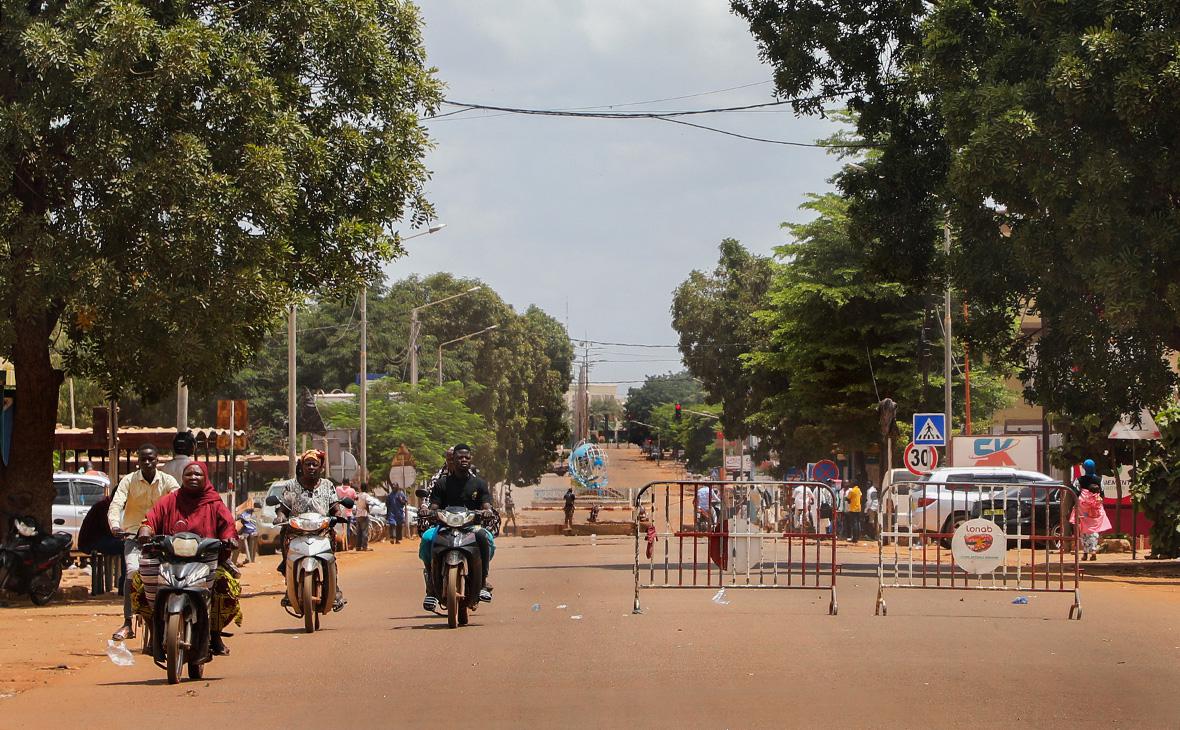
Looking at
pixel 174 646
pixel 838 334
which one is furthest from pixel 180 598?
pixel 838 334

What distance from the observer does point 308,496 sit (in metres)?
14.0

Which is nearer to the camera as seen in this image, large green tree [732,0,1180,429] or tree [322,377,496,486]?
large green tree [732,0,1180,429]

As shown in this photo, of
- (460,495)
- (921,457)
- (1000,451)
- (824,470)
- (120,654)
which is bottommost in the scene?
(120,654)

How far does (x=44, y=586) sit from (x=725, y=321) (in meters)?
52.6

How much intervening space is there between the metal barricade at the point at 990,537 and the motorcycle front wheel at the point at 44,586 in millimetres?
9596

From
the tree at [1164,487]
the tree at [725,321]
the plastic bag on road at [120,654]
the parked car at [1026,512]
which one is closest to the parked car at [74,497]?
the plastic bag on road at [120,654]

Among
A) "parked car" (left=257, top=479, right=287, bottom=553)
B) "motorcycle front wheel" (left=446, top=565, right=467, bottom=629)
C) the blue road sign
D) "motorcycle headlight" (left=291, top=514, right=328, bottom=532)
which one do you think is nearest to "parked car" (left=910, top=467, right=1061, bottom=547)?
"motorcycle front wheel" (left=446, top=565, right=467, bottom=629)

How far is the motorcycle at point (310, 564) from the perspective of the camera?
544 inches

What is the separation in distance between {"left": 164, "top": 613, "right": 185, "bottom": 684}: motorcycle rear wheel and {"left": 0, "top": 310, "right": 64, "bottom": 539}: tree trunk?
917 cm

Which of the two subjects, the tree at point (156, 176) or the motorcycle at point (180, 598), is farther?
the tree at point (156, 176)

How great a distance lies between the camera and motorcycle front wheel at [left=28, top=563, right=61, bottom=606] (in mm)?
18094

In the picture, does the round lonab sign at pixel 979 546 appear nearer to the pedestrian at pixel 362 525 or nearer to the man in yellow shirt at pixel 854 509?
the pedestrian at pixel 362 525

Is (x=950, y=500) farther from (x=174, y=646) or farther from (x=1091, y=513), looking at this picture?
(x=174, y=646)

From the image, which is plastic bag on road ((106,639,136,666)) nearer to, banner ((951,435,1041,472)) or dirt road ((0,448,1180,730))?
dirt road ((0,448,1180,730))
